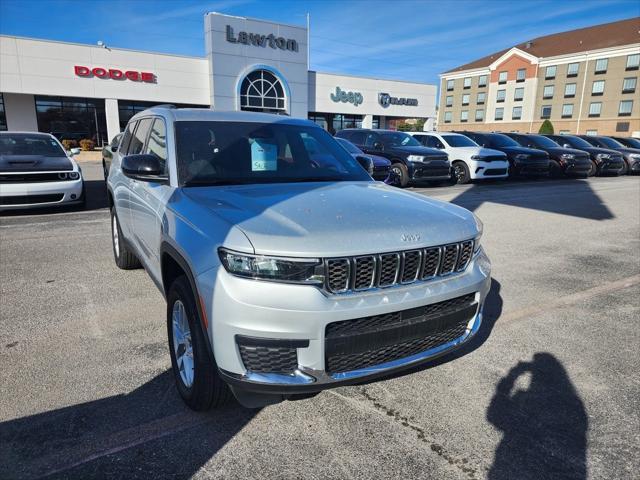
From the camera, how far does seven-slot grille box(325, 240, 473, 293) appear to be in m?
2.26

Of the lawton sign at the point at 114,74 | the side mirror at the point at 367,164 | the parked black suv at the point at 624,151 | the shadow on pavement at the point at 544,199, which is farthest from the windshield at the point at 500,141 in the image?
the lawton sign at the point at 114,74

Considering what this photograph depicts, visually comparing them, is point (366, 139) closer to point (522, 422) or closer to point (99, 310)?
point (99, 310)

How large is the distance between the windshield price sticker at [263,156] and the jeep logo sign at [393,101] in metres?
38.3

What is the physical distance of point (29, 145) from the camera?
9.39 m

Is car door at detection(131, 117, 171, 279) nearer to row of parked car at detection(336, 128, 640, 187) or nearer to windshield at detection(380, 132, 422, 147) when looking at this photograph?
row of parked car at detection(336, 128, 640, 187)

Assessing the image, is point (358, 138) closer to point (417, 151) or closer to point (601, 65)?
point (417, 151)

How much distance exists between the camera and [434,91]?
43.5m

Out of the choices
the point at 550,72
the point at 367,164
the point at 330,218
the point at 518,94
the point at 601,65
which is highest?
the point at 601,65

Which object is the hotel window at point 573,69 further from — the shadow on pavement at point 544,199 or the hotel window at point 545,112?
the shadow on pavement at point 544,199

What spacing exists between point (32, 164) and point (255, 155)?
22.5 ft

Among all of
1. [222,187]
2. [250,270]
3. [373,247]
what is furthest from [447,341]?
[222,187]

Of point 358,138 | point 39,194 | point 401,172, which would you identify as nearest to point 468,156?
point 401,172

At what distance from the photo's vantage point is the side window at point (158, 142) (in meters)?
3.46

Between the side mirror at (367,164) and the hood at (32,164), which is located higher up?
the side mirror at (367,164)
